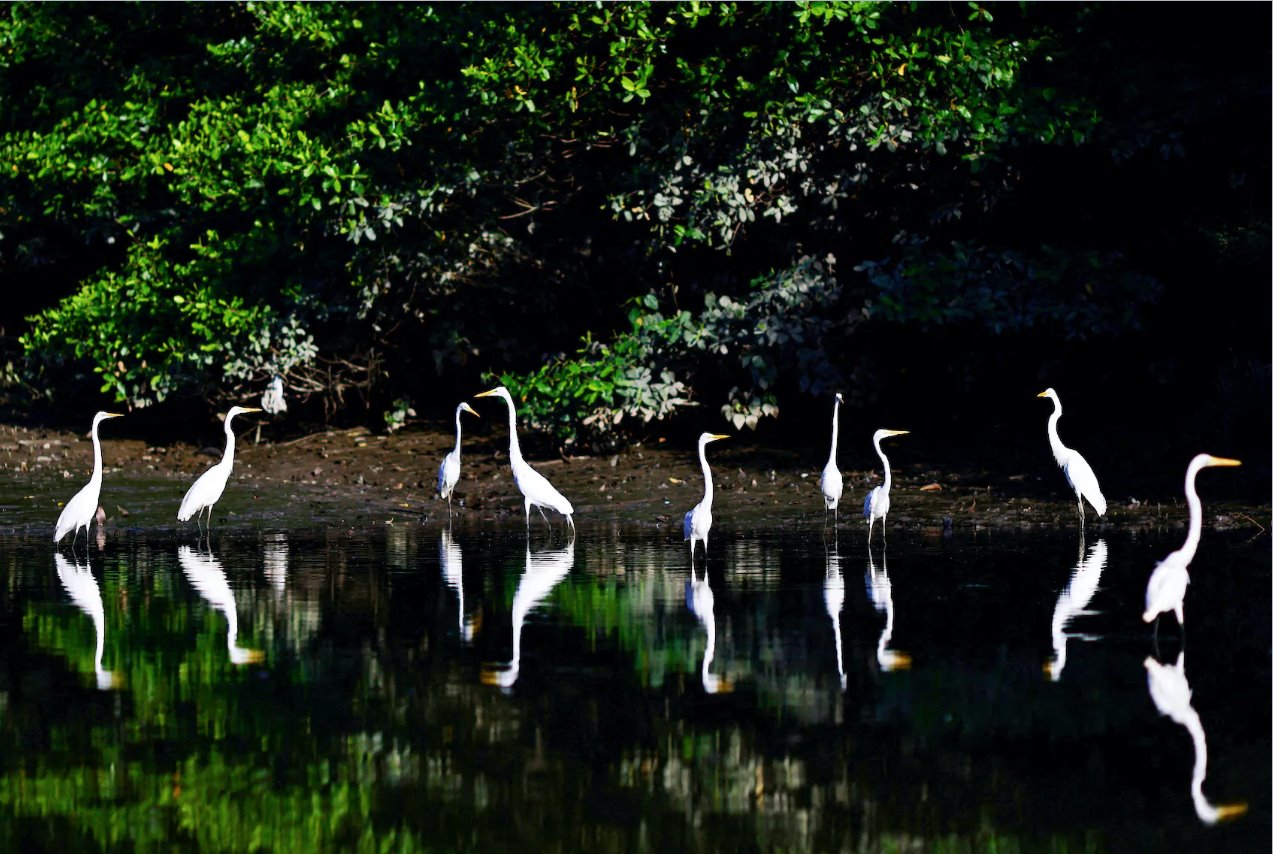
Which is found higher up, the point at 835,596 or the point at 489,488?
the point at 489,488

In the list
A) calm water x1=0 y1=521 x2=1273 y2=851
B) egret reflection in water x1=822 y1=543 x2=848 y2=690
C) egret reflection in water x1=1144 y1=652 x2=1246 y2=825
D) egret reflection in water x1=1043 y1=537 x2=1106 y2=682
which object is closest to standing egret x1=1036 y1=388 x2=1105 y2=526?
egret reflection in water x1=1043 y1=537 x2=1106 y2=682

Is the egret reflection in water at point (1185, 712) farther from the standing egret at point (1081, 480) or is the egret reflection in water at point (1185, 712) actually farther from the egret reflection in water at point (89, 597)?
the standing egret at point (1081, 480)

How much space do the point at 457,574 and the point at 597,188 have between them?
885cm

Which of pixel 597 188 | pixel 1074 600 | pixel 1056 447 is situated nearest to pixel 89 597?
pixel 1074 600

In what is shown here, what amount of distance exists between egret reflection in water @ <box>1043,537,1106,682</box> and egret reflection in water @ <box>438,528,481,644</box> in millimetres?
3462

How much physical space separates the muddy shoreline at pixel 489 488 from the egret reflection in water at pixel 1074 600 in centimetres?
182

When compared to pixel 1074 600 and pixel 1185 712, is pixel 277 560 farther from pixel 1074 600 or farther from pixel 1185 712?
pixel 1185 712

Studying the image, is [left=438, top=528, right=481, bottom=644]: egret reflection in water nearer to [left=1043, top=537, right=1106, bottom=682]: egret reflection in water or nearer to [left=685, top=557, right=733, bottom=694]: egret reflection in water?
[left=685, top=557, right=733, bottom=694]: egret reflection in water

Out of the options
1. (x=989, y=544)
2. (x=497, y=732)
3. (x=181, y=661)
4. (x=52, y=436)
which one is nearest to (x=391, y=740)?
(x=497, y=732)

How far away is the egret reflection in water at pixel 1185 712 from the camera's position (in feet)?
22.0

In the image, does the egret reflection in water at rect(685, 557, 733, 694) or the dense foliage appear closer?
the egret reflection in water at rect(685, 557, 733, 694)

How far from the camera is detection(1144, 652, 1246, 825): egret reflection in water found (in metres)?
6.71

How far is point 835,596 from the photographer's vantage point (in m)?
11.7

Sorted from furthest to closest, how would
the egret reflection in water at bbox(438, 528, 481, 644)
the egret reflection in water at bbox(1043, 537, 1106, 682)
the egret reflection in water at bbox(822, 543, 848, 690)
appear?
1. the egret reflection in water at bbox(438, 528, 481, 644)
2. the egret reflection in water at bbox(822, 543, 848, 690)
3. the egret reflection in water at bbox(1043, 537, 1106, 682)
